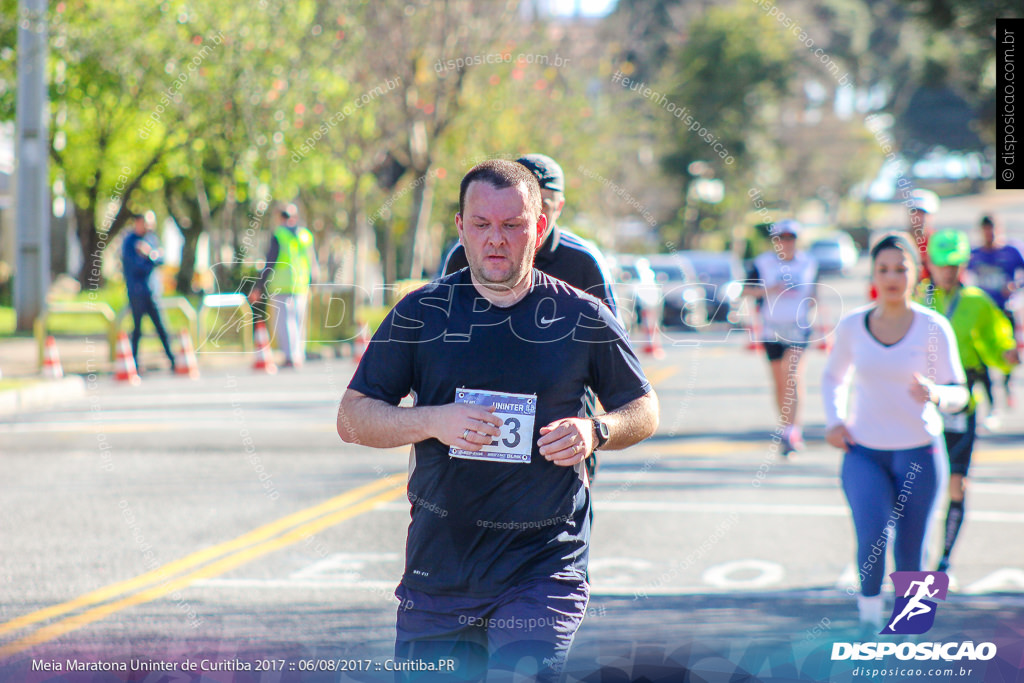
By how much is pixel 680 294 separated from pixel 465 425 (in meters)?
27.5

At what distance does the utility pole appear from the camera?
18734 millimetres

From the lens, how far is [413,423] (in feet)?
11.9

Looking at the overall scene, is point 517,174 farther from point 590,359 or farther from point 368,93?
point 368,93

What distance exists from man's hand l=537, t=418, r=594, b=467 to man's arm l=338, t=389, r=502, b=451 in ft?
0.45

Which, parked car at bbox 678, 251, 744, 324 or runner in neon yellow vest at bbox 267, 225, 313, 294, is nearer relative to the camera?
runner in neon yellow vest at bbox 267, 225, 313, 294

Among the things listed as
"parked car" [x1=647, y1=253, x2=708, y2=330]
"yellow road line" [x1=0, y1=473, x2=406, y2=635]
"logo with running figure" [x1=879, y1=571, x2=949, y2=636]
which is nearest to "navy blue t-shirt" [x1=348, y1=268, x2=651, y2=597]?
"logo with running figure" [x1=879, y1=571, x2=949, y2=636]

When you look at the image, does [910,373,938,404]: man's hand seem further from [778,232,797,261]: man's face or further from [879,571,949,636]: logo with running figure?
[778,232,797,261]: man's face

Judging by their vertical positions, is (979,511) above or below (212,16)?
below

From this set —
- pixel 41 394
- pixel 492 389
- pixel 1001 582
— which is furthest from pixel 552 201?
pixel 41 394

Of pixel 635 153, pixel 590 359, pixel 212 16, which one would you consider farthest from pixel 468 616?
pixel 635 153

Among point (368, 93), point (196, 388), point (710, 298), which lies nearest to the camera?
point (196, 388)

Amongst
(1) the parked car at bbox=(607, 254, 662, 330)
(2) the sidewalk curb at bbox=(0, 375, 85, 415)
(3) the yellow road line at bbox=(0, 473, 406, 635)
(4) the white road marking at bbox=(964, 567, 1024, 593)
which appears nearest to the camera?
(3) the yellow road line at bbox=(0, 473, 406, 635)

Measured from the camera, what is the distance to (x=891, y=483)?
5.95 metres

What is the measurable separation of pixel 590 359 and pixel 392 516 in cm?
532
